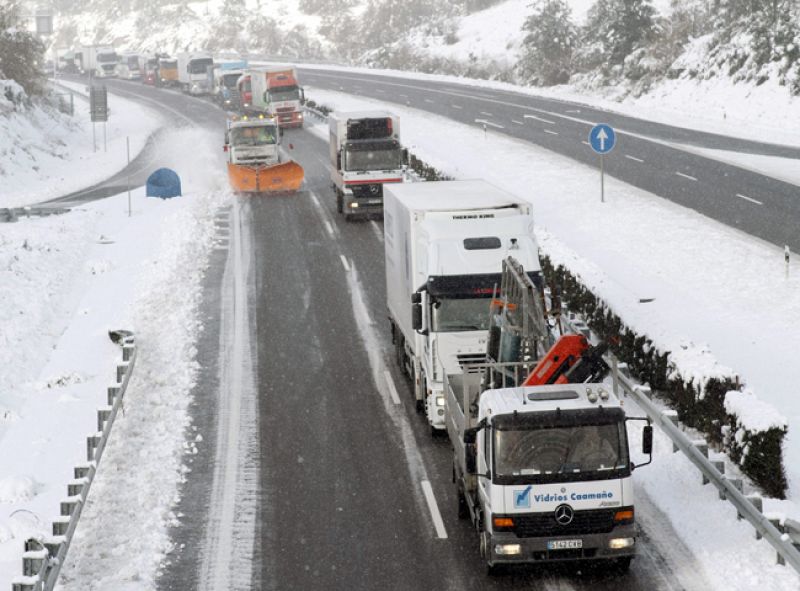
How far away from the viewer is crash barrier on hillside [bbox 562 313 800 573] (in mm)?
12719

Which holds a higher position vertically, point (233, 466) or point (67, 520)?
point (67, 520)

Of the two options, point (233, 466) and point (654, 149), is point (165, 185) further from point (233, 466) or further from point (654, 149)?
point (233, 466)

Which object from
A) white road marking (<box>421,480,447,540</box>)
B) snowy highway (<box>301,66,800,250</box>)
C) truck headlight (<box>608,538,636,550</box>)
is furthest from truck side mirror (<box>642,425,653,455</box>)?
snowy highway (<box>301,66,800,250</box>)

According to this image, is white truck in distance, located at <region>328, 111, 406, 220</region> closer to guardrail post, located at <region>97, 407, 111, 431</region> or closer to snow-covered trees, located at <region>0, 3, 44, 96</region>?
guardrail post, located at <region>97, 407, 111, 431</region>

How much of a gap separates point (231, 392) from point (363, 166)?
17.1 metres

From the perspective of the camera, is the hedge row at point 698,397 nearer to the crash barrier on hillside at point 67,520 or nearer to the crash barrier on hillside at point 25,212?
the crash barrier on hillside at point 67,520

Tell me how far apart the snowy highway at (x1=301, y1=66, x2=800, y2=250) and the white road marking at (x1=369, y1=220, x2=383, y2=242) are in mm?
9365

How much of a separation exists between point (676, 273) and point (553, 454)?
601 inches

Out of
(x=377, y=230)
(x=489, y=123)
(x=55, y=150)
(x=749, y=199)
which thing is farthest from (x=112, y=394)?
(x=55, y=150)

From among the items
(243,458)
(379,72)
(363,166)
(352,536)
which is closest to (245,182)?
(363,166)

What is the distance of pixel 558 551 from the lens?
1271 centimetres

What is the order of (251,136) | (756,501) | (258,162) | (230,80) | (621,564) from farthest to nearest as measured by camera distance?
(230,80), (258,162), (251,136), (756,501), (621,564)

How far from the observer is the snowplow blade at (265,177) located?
4331 centimetres

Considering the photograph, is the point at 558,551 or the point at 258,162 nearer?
the point at 558,551
